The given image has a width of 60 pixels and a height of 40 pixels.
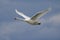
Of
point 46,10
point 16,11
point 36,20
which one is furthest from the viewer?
point 16,11

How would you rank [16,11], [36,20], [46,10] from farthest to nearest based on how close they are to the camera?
[16,11] → [36,20] → [46,10]

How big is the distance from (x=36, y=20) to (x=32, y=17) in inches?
27.8

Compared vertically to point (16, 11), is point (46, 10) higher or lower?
lower

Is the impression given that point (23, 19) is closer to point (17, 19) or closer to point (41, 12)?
point (17, 19)

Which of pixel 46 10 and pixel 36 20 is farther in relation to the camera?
pixel 36 20

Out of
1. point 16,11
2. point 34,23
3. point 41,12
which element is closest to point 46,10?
point 41,12

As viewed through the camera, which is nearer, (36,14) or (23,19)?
(36,14)

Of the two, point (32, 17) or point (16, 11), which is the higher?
point (16, 11)

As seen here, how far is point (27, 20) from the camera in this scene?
2071 inches

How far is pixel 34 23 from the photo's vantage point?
5181 cm

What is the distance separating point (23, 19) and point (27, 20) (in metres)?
0.72

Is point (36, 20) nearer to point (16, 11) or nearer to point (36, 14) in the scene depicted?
point (36, 14)

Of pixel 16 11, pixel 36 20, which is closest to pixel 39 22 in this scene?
pixel 36 20

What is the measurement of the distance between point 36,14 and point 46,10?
2070mm
